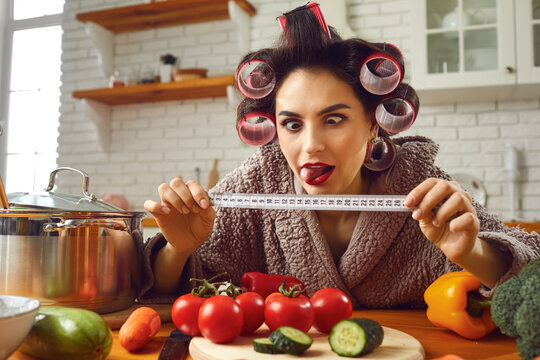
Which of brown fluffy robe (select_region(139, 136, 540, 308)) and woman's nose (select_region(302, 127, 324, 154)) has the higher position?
woman's nose (select_region(302, 127, 324, 154))

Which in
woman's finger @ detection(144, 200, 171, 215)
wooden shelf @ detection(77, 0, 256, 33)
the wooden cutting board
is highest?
wooden shelf @ detection(77, 0, 256, 33)

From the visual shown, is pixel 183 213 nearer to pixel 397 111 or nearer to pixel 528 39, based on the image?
pixel 397 111

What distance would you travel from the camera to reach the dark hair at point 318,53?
6.25 feet

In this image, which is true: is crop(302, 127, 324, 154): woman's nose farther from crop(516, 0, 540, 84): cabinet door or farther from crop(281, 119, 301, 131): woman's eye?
crop(516, 0, 540, 84): cabinet door

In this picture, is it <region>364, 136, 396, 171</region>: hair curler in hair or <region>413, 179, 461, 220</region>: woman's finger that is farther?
<region>364, 136, 396, 171</region>: hair curler in hair

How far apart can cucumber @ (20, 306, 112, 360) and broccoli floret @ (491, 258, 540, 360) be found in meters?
0.89

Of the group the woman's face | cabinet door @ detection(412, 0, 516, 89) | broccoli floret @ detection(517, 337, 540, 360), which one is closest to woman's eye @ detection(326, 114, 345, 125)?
the woman's face

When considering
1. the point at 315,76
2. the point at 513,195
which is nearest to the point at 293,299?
the point at 315,76

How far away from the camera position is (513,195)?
431 centimetres

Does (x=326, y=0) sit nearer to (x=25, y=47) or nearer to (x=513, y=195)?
(x=513, y=195)

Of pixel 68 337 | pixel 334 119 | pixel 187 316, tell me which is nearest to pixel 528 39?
pixel 334 119

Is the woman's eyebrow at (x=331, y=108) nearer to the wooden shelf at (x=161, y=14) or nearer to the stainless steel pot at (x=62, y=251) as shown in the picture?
the stainless steel pot at (x=62, y=251)

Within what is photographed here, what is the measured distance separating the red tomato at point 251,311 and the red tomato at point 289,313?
0.7 inches

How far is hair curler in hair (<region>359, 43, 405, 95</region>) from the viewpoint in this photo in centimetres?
180
